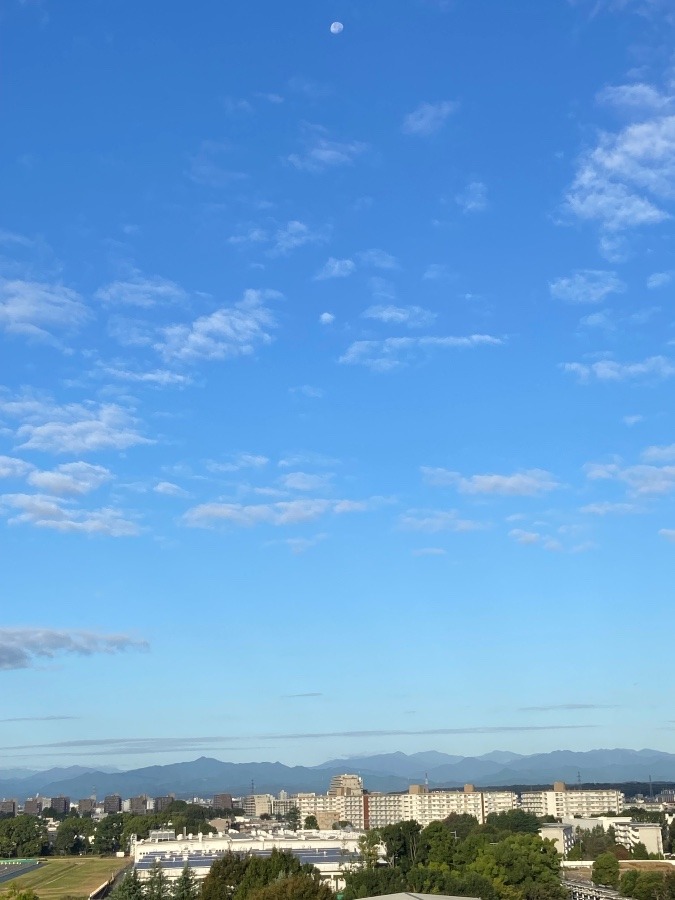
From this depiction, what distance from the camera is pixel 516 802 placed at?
481 feet

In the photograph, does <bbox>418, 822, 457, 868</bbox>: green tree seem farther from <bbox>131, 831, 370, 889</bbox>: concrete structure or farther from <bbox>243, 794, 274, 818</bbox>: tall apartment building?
<bbox>243, 794, 274, 818</bbox>: tall apartment building

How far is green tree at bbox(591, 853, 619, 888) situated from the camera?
61.1m

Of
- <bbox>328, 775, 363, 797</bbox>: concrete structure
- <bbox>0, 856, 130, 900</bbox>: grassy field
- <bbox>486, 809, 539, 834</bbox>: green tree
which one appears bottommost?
<bbox>0, 856, 130, 900</bbox>: grassy field

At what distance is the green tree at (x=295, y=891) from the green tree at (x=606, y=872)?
3170cm

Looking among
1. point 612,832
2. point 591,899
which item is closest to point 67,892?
point 591,899

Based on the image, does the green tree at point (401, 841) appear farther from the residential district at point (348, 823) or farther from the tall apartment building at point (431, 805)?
the tall apartment building at point (431, 805)

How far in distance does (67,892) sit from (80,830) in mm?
A: 56054

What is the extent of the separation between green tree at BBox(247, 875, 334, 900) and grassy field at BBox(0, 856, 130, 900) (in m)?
22.7

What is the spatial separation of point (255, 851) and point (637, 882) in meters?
21.4

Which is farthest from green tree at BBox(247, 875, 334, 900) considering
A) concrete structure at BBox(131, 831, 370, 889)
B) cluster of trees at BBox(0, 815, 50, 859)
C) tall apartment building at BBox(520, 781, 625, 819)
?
tall apartment building at BBox(520, 781, 625, 819)

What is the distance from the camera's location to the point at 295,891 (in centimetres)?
3384

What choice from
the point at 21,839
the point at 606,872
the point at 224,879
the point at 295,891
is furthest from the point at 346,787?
the point at 295,891

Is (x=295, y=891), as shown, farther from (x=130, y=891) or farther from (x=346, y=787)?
(x=346, y=787)

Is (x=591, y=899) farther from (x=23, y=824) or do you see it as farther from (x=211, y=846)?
(x=23, y=824)
